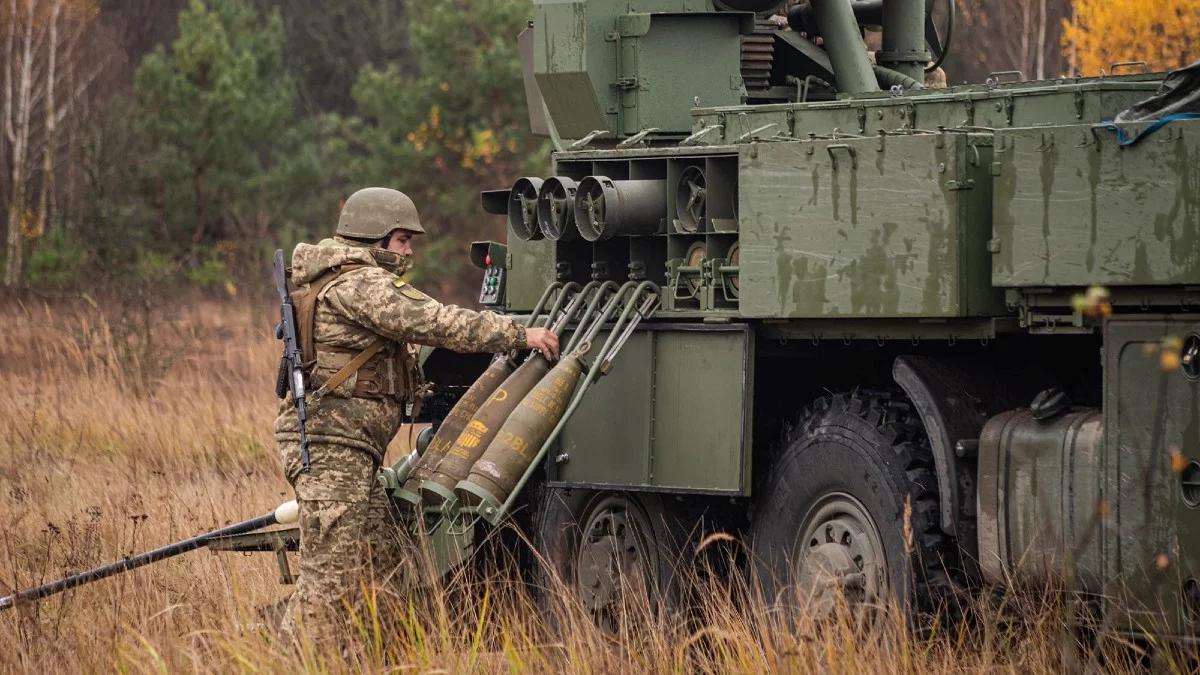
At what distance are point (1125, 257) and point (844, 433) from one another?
1.58 metres

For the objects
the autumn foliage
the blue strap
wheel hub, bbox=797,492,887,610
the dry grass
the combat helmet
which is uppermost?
the autumn foliage

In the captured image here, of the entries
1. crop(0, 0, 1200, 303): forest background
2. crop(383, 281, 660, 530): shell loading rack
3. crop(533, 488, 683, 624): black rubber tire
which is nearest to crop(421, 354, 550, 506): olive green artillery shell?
crop(383, 281, 660, 530): shell loading rack

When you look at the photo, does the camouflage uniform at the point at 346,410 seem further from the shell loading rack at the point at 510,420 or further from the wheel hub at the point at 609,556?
the wheel hub at the point at 609,556

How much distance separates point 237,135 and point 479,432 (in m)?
25.7

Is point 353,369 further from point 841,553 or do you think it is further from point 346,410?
point 841,553

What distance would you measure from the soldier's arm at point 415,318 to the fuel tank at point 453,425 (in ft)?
1.05

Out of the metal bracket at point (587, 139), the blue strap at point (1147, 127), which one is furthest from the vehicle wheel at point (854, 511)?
the metal bracket at point (587, 139)

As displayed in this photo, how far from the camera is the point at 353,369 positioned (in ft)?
26.3

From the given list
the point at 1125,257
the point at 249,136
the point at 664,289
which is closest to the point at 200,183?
the point at 249,136

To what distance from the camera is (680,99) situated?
9305 millimetres

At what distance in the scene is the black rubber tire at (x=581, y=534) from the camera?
8250mm

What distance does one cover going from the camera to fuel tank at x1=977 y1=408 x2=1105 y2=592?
6.55 metres

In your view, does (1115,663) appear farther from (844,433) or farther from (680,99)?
(680,99)

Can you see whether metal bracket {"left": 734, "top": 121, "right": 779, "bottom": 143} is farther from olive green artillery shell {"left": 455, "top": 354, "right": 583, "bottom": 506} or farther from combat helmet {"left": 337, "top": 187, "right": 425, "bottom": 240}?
combat helmet {"left": 337, "top": 187, "right": 425, "bottom": 240}
